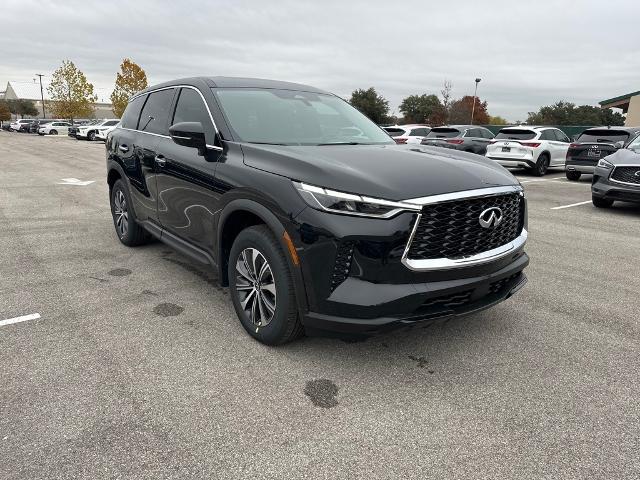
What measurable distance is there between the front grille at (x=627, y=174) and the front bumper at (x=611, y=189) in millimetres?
72

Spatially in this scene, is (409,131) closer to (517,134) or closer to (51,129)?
(517,134)

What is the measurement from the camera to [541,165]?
49.8 feet

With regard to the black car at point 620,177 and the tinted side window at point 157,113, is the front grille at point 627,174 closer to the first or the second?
the black car at point 620,177

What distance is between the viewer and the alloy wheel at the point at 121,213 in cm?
558

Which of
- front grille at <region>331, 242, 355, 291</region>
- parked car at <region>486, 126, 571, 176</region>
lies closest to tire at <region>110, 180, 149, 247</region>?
front grille at <region>331, 242, 355, 291</region>

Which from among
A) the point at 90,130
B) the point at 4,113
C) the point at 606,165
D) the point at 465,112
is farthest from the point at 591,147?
the point at 4,113

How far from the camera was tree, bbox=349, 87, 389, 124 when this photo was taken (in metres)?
63.5

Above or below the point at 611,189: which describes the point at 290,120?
above

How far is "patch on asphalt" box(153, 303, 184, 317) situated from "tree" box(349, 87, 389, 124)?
2414 inches

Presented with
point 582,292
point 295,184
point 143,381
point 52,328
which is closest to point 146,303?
point 52,328

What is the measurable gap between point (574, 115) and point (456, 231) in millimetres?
74374

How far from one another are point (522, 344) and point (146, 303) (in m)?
2.96

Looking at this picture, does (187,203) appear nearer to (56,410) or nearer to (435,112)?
(56,410)

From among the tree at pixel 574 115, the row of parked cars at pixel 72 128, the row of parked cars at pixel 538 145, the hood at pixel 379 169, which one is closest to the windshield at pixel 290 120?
the hood at pixel 379 169
